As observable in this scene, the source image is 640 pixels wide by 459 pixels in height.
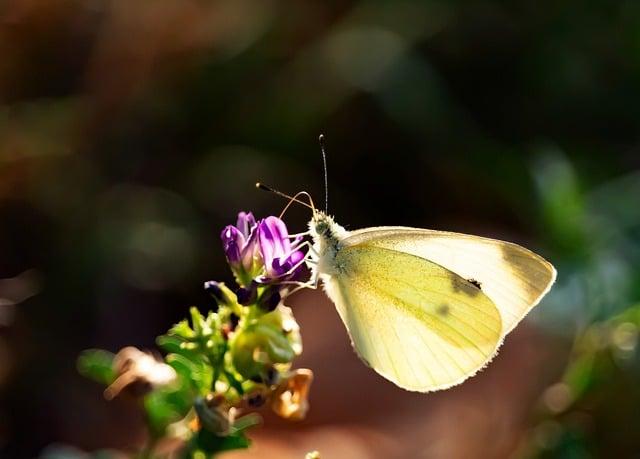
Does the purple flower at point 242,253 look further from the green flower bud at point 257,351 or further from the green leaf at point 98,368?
the green leaf at point 98,368

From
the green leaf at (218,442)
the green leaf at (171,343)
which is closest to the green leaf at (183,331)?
the green leaf at (171,343)

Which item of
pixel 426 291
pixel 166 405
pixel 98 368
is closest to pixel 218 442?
pixel 166 405

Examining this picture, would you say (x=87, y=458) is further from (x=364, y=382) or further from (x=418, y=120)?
(x=418, y=120)

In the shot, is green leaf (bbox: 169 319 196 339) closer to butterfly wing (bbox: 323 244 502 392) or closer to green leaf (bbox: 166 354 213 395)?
green leaf (bbox: 166 354 213 395)

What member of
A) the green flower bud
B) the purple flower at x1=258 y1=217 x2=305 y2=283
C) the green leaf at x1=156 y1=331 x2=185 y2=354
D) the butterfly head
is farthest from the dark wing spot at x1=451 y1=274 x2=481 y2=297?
the green leaf at x1=156 y1=331 x2=185 y2=354

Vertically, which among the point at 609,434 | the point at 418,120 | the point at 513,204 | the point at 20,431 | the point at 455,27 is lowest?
the point at 20,431

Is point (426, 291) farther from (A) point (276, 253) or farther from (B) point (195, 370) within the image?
(B) point (195, 370)

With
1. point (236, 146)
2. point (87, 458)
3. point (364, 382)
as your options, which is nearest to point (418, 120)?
point (236, 146)
